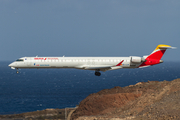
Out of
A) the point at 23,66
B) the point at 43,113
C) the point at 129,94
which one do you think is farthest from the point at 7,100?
the point at 129,94

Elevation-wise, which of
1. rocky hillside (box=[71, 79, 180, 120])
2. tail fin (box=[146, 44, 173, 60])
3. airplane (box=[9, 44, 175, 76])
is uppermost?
tail fin (box=[146, 44, 173, 60])

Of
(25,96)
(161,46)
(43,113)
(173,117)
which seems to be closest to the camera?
(173,117)

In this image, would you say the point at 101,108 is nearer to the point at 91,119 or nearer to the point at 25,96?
the point at 91,119

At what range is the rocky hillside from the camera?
34750 mm

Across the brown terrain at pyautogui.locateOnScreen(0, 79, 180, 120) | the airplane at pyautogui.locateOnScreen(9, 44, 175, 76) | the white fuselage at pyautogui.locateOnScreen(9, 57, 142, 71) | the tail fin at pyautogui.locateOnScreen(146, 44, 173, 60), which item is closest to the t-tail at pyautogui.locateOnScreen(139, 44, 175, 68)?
the tail fin at pyautogui.locateOnScreen(146, 44, 173, 60)

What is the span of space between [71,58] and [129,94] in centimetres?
1797

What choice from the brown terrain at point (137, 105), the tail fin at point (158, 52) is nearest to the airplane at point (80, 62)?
the tail fin at point (158, 52)

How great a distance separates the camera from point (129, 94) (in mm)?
47562

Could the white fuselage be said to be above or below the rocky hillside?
above

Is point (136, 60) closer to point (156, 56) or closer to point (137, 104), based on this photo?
point (156, 56)

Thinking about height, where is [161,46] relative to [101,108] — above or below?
above

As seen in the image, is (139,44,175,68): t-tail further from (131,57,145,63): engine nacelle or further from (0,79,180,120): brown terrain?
(0,79,180,120): brown terrain

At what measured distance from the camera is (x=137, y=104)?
1661 inches

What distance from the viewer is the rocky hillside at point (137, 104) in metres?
34.8
